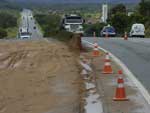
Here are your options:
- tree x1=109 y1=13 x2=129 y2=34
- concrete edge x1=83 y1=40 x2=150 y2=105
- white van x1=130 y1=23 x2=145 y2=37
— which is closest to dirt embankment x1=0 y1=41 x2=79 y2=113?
concrete edge x1=83 y1=40 x2=150 y2=105

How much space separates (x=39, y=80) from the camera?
62.1 ft

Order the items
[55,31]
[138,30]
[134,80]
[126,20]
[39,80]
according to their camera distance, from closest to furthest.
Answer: [134,80], [39,80], [55,31], [138,30], [126,20]

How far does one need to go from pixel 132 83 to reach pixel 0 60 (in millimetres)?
10532

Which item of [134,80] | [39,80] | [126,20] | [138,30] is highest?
[134,80]

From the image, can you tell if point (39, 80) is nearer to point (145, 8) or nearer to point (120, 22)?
point (120, 22)

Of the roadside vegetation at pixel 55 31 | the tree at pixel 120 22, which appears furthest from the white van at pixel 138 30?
the tree at pixel 120 22

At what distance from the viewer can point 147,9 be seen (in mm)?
108938

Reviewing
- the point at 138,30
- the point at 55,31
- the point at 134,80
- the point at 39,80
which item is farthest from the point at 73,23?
the point at 134,80

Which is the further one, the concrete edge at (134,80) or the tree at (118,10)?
the tree at (118,10)

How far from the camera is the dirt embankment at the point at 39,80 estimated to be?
1374 cm

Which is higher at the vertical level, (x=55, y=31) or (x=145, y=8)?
(x=145, y=8)

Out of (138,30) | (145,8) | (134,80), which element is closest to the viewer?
(134,80)

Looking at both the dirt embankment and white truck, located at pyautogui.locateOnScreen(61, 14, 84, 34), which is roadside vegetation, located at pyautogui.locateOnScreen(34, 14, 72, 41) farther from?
the dirt embankment

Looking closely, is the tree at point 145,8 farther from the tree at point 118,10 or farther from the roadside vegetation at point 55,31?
the tree at point 118,10
